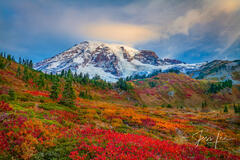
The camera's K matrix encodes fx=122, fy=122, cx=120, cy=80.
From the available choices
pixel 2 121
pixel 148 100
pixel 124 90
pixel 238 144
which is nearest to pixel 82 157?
pixel 2 121

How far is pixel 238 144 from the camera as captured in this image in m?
16.1

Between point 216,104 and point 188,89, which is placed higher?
point 188,89

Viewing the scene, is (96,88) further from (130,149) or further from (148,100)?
(130,149)

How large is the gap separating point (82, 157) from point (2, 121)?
25.1 feet

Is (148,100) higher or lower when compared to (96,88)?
lower

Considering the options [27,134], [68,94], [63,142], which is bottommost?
[63,142]

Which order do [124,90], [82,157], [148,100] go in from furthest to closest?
[124,90] → [148,100] → [82,157]

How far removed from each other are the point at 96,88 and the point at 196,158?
117 meters

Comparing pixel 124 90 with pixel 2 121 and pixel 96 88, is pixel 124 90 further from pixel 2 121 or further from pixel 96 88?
pixel 2 121

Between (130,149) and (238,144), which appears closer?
(130,149)

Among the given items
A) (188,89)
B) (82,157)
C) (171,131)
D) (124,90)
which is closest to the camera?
(82,157)

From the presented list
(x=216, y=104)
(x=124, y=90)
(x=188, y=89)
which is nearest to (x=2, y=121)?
(x=124, y=90)

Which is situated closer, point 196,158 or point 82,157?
point 82,157

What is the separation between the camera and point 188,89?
156250 millimetres
